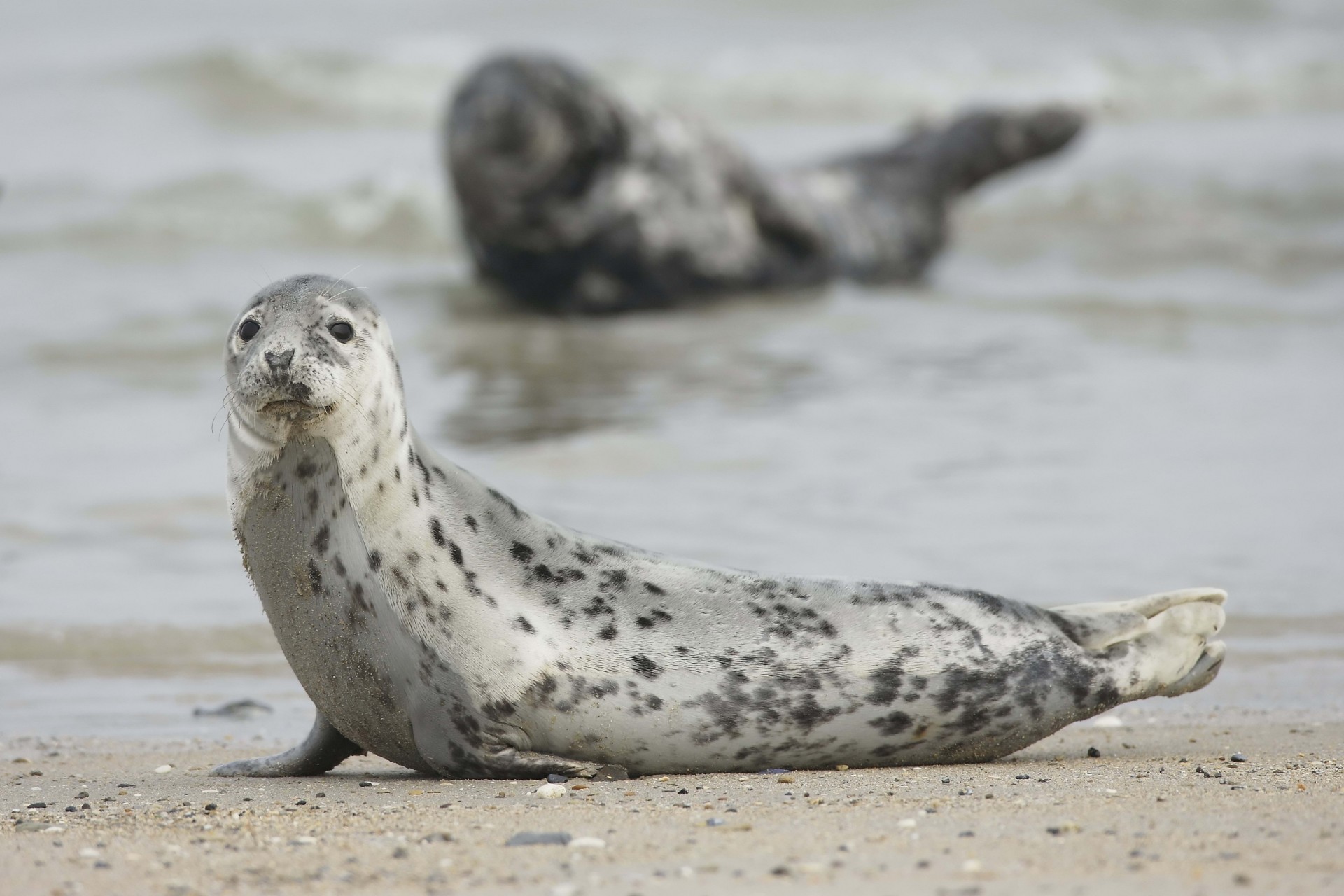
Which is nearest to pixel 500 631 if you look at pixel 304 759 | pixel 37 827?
pixel 304 759

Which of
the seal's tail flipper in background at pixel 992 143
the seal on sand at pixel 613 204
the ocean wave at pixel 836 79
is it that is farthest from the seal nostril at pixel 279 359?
the ocean wave at pixel 836 79

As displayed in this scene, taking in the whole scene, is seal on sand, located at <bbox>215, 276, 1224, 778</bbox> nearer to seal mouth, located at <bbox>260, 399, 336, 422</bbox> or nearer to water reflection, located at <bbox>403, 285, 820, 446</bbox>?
seal mouth, located at <bbox>260, 399, 336, 422</bbox>

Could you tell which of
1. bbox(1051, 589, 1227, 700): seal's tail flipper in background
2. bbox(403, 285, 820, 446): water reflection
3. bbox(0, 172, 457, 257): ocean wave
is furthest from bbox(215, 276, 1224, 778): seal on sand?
bbox(0, 172, 457, 257): ocean wave

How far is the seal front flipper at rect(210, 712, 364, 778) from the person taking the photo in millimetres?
3762

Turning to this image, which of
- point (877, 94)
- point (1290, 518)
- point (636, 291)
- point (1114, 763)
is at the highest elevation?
point (877, 94)

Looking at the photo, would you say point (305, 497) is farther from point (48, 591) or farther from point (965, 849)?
point (48, 591)

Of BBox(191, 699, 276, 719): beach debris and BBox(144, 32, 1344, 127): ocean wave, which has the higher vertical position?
BBox(144, 32, 1344, 127): ocean wave

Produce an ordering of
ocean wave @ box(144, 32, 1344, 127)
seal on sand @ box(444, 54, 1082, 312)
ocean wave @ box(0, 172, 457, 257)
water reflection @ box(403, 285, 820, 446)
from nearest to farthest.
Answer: water reflection @ box(403, 285, 820, 446), seal on sand @ box(444, 54, 1082, 312), ocean wave @ box(0, 172, 457, 257), ocean wave @ box(144, 32, 1344, 127)

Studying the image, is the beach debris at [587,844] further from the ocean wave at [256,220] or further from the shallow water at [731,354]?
the ocean wave at [256,220]

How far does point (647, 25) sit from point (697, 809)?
74.8 ft

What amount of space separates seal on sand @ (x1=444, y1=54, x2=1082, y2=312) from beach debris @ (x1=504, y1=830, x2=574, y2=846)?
27.3 feet

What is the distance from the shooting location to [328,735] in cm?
377

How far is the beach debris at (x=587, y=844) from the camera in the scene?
2.83 meters

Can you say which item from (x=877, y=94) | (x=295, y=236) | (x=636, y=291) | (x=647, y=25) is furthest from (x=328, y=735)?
(x=647, y=25)
